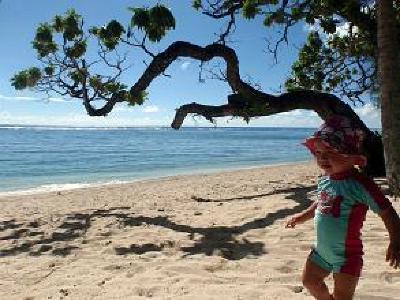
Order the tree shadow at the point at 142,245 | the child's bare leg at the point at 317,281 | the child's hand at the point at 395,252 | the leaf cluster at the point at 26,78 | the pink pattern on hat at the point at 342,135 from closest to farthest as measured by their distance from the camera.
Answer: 1. the child's hand at the point at 395,252
2. the pink pattern on hat at the point at 342,135
3. the child's bare leg at the point at 317,281
4. the tree shadow at the point at 142,245
5. the leaf cluster at the point at 26,78

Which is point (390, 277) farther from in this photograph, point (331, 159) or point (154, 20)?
point (154, 20)

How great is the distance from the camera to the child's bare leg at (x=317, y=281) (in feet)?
11.7

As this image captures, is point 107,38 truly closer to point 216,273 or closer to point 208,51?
point 208,51

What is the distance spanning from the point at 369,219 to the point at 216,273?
3123mm

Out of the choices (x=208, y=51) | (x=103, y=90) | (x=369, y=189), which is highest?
(x=208, y=51)

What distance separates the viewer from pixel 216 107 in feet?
46.5

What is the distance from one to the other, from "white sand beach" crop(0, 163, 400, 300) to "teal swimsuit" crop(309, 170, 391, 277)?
1.30 metres

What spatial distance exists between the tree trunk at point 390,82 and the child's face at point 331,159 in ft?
17.2

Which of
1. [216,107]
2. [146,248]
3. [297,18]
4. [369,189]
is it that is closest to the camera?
[369,189]

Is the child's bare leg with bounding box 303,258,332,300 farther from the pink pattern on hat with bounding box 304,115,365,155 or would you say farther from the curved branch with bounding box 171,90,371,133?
the curved branch with bounding box 171,90,371,133

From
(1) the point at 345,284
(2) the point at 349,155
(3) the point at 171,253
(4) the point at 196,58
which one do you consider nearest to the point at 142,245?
(3) the point at 171,253

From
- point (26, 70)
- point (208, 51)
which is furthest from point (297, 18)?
point (26, 70)

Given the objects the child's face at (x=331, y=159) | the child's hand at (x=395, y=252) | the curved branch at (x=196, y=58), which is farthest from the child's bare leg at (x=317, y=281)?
the curved branch at (x=196, y=58)

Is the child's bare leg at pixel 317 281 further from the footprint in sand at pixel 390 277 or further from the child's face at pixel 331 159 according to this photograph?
the footprint in sand at pixel 390 277
